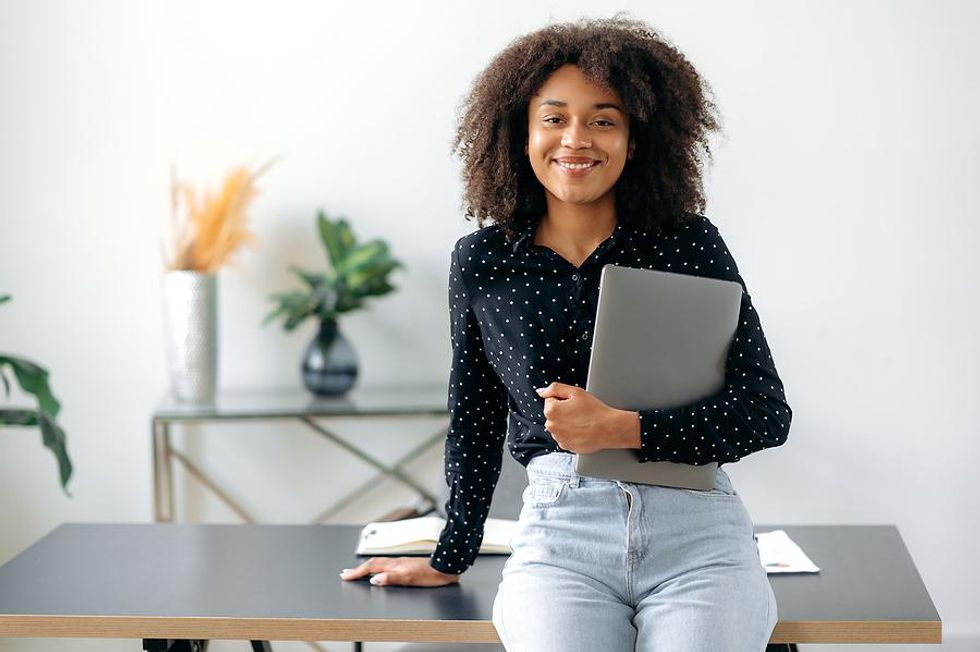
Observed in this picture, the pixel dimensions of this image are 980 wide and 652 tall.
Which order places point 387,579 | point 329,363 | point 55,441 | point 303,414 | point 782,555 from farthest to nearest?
point 329,363, point 303,414, point 55,441, point 782,555, point 387,579

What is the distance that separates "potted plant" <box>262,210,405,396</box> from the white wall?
154 millimetres

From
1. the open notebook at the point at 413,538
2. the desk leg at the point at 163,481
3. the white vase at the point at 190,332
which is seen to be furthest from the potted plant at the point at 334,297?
the open notebook at the point at 413,538

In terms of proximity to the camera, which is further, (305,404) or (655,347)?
(305,404)

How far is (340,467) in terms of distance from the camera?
3.12 meters

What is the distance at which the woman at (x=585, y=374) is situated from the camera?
1529 millimetres

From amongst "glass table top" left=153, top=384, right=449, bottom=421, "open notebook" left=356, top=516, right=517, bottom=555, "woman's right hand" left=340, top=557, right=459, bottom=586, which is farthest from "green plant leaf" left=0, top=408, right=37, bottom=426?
"woman's right hand" left=340, top=557, right=459, bottom=586

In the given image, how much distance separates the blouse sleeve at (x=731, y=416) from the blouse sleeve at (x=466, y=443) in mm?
291

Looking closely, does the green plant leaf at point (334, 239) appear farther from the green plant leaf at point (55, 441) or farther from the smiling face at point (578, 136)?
the smiling face at point (578, 136)

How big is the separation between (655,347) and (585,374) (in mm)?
130

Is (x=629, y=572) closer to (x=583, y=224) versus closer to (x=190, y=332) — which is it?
(x=583, y=224)

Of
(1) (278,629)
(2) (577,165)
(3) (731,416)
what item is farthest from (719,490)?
(1) (278,629)

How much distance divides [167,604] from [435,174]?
A: 5.15 ft

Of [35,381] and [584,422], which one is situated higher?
[584,422]

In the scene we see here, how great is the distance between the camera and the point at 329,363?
2893mm
